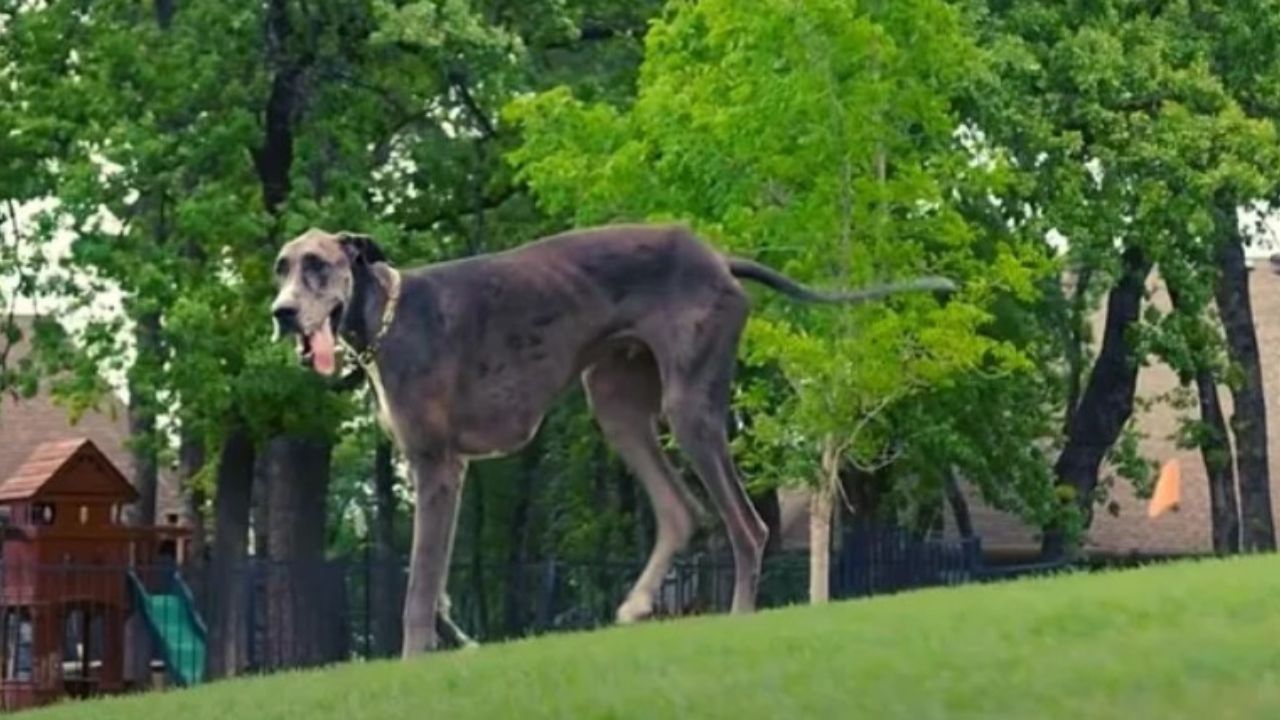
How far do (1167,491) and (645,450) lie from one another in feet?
123

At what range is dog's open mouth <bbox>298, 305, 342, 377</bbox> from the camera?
14.9 metres

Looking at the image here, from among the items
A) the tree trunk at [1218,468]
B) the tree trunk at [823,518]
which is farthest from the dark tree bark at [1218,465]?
the tree trunk at [823,518]

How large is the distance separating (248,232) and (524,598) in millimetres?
4850

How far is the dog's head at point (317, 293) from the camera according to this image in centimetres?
1498

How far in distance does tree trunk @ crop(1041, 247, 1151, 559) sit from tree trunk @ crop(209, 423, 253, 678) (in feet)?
36.5

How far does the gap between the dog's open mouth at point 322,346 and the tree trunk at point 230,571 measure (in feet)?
38.7

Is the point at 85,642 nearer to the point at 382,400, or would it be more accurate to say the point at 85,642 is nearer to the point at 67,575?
the point at 67,575

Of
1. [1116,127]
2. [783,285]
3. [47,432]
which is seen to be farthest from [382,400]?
[47,432]

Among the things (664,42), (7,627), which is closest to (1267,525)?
(664,42)

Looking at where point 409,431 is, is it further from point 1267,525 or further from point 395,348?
point 1267,525

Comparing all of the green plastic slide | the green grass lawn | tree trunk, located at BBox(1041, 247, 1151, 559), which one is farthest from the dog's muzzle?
tree trunk, located at BBox(1041, 247, 1151, 559)

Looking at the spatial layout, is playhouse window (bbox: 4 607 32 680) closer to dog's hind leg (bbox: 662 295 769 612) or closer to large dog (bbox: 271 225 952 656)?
large dog (bbox: 271 225 952 656)

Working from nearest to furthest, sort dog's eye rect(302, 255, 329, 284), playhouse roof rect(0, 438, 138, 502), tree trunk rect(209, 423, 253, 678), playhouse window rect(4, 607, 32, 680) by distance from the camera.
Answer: dog's eye rect(302, 255, 329, 284)
tree trunk rect(209, 423, 253, 678)
playhouse window rect(4, 607, 32, 680)
playhouse roof rect(0, 438, 138, 502)

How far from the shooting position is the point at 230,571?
2830cm
